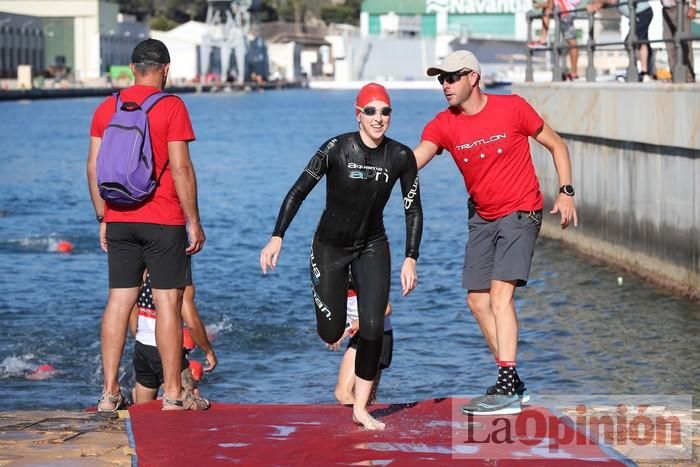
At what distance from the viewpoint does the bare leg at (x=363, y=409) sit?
7.79 meters

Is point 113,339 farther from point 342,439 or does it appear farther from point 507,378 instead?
point 507,378

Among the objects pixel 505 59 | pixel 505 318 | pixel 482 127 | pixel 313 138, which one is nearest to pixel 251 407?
pixel 505 318

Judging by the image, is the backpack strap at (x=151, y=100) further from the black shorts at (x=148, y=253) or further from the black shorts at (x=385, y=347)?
the black shorts at (x=385, y=347)

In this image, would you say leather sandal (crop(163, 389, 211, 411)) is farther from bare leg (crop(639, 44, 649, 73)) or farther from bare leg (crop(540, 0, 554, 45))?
bare leg (crop(540, 0, 554, 45))

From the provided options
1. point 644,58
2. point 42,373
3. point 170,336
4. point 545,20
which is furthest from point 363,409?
point 545,20

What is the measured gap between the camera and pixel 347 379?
8609 millimetres

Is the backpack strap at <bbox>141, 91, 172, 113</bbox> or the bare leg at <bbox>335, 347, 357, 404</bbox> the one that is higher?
the backpack strap at <bbox>141, 91, 172, 113</bbox>

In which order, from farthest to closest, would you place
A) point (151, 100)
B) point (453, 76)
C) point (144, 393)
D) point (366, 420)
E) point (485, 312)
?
point (144, 393) < point (485, 312) < point (453, 76) < point (151, 100) < point (366, 420)

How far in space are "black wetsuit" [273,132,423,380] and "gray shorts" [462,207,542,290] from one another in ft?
1.92

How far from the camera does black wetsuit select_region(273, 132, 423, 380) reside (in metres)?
7.75

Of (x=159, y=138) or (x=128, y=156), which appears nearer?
(x=128, y=156)

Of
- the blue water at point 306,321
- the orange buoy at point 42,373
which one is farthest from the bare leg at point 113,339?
the orange buoy at point 42,373

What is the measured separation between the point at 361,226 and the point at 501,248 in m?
0.99

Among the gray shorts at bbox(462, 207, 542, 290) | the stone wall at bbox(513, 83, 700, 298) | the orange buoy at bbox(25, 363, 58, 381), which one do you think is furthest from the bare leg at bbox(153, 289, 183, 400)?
the stone wall at bbox(513, 83, 700, 298)
